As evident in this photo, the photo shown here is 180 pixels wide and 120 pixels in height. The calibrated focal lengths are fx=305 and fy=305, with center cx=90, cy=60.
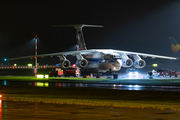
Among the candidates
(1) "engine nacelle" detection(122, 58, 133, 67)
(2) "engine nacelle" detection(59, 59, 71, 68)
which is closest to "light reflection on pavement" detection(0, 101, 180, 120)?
(2) "engine nacelle" detection(59, 59, 71, 68)

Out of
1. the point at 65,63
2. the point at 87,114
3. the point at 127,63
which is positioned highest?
the point at 65,63

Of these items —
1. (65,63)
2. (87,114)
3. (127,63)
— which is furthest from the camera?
(127,63)

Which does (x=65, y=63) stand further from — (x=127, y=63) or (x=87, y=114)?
(x=87, y=114)

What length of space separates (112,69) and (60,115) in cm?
3695

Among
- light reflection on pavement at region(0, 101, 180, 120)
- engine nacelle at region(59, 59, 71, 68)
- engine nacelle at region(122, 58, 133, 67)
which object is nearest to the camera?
light reflection on pavement at region(0, 101, 180, 120)

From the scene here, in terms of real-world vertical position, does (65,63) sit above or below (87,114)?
above

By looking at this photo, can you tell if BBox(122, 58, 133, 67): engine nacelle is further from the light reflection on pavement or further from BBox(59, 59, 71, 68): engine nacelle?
the light reflection on pavement

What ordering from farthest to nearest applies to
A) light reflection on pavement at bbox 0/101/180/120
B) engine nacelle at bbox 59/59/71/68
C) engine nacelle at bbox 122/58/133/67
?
engine nacelle at bbox 122/58/133/67 < engine nacelle at bbox 59/59/71/68 < light reflection on pavement at bbox 0/101/180/120

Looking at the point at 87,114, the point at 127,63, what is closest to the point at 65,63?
the point at 127,63

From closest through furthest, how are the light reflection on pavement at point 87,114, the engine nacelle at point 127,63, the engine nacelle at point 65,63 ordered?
the light reflection on pavement at point 87,114 < the engine nacelle at point 65,63 < the engine nacelle at point 127,63

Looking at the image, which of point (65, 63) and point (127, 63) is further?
point (127, 63)

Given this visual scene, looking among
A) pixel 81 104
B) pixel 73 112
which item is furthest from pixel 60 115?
pixel 81 104

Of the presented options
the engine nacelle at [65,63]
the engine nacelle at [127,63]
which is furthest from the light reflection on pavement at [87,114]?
the engine nacelle at [127,63]

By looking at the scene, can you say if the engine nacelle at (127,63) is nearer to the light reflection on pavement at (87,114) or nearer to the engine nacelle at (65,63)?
the engine nacelle at (65,63)
